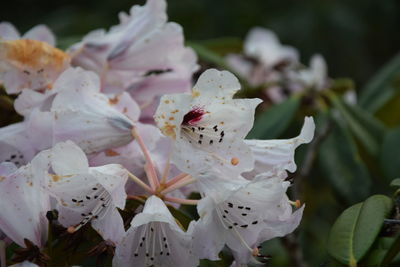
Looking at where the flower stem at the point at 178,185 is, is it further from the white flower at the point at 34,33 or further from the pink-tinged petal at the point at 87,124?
the white flower at the point at 34,33

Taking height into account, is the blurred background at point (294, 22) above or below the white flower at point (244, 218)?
below

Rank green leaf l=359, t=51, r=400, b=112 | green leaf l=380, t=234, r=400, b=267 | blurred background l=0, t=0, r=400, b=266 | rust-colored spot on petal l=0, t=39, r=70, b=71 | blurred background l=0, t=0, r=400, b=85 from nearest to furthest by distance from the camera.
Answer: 1. green leaf l=380, t=234, r=400, b=267
2. rust-colored spot on petal l=0, t=39, r=70, b=71
3. green leaf l=359, t=51, r=400, b=112
4. blurred background l=0, t=0, r=400, b=266
5. blurred background l=0, t=0, r=400, b=85

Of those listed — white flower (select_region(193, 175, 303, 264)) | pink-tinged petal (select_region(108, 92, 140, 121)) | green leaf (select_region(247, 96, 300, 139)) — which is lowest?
green leaf (select_region(247, 96, 300, 139))

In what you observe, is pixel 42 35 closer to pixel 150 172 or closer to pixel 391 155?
pixel 150 172

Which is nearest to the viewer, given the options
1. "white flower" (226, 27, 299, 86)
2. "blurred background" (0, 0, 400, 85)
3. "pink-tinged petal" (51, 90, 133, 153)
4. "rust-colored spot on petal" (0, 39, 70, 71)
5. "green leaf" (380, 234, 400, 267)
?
"green leaf" (380, 234, 400, 267)

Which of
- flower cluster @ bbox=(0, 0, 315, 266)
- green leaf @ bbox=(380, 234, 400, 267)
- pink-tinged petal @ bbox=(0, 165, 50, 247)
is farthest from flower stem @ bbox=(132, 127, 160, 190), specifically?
green leaf @ bbox=(380, 234, 400, 267)

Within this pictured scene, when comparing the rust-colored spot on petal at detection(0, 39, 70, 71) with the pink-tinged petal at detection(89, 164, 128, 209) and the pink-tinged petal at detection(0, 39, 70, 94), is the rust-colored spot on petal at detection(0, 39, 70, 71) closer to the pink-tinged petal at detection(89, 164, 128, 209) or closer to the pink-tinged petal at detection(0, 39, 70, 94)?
the pink-tinged petal at detection(0, 39, 70, 94)

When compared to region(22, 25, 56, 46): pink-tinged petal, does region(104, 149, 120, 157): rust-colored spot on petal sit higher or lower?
higher

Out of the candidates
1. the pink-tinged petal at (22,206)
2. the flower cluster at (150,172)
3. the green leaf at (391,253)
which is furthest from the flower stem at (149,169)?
the green leaf at (391,253)

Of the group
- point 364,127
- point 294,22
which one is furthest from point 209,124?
point 294,22
